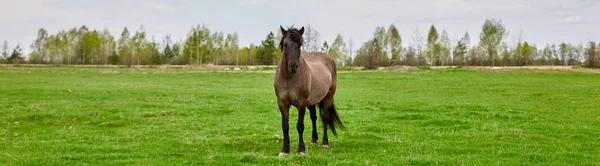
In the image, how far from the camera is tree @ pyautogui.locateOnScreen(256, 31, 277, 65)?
9156cm

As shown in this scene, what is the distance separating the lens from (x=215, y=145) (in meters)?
9.87

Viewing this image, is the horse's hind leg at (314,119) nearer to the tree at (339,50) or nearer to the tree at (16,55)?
the tree at (339,50)

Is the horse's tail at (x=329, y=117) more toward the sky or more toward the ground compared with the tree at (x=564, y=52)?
more toward the ground

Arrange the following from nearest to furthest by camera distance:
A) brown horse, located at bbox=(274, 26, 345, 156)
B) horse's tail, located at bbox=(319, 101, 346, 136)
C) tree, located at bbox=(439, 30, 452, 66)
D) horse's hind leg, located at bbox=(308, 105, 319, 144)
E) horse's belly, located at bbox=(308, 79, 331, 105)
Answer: brown horse, located at bbox=(274, 26, 345, 156)
horse's belly, located at bbox=(308, 79, 331, 105)
horse's hind leg, located at bbox=(308, 105, 319, 144)
horse's tail, located at bbox=(319, 101, 346, 136)
tree, located at bbox=(439, 30, 452, 66)

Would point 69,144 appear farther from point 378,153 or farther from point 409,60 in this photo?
point 409,60

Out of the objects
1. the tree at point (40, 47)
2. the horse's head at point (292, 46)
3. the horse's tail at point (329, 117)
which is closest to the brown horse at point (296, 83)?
the horse's head at point (292, 46)

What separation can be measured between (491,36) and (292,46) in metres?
85.5

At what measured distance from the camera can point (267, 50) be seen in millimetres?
92438

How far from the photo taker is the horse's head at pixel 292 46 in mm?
7853

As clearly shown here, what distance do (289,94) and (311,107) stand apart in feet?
4.86

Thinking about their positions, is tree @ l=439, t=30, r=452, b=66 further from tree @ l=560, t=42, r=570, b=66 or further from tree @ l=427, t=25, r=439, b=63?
tree @ l=560, t=42, r=570, b=66

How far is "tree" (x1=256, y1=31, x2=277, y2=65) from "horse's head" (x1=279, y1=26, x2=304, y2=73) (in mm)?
82342

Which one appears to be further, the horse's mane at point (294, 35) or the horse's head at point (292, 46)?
the horse's mane at point (294, 35)

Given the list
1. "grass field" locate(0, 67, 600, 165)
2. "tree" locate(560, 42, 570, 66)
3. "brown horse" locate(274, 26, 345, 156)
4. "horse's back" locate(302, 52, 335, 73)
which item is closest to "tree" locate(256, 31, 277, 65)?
"tree" locate(560, 42, 570, 66)
